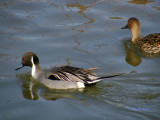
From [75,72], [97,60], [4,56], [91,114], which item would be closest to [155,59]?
[97,60]

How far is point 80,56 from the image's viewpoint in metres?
7.78

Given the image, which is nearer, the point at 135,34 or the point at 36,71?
→ the point at 36,71

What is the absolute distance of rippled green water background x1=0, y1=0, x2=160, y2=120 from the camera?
5617 millimetres

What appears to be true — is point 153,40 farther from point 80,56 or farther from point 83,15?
point 83,15

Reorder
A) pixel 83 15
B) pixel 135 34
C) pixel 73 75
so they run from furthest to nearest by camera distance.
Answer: pixel 83 15 < pixel 135 34 < pixel 73 75

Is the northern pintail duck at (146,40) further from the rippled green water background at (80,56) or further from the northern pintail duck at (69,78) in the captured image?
the northern pintail duck at (69,78)

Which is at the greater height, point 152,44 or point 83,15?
point 83,15

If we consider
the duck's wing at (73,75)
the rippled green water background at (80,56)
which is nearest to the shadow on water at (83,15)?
the rippled green water background at (80,56)

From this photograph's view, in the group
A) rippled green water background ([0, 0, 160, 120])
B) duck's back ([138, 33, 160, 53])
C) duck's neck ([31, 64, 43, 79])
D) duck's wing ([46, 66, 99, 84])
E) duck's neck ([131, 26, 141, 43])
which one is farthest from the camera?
duck's neck ([131, 26, 141, 43])

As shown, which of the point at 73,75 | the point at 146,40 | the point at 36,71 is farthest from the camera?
the point at 146,40

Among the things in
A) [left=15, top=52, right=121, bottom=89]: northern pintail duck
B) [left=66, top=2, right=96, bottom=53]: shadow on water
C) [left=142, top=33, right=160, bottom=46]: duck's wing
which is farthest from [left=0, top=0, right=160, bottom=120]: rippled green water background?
[left=142, top=33, right=160, bottom=46]: duck's wing

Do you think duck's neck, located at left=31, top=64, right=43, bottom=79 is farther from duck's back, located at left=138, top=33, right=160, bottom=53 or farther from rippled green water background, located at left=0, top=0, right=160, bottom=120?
duck's back, located at left=138, top=33, right=160, bottom=53

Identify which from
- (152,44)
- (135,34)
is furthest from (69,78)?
(135,34)

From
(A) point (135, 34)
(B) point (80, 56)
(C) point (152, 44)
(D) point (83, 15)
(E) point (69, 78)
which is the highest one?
(D) point (83, 15)
